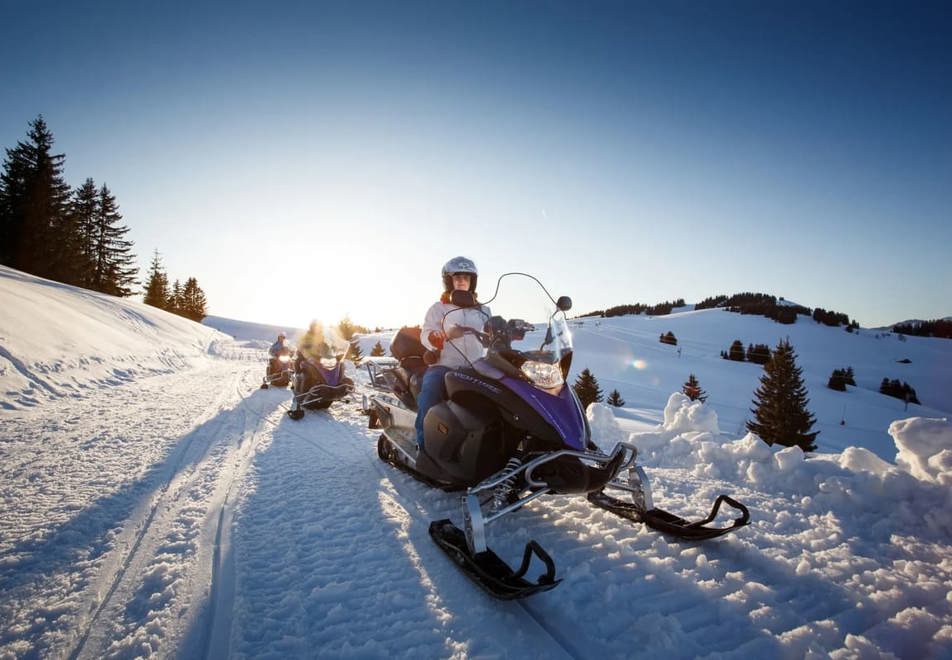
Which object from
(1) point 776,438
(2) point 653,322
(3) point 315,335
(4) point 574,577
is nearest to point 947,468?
(4) point 574,577

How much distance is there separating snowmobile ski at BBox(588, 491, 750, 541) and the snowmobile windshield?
1.15 m

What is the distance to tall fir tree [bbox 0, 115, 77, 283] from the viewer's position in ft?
88.0

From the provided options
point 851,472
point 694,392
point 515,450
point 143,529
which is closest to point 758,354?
point 694,392

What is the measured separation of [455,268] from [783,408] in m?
24.8

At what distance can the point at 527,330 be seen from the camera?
320 centimetres

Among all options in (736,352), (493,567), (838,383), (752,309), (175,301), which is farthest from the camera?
(752,309)

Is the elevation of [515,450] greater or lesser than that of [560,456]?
lesser

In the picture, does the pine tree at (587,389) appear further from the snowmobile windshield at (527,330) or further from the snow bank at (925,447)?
the snowmobile windshield at (527,330)

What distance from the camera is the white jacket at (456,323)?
3.90 m

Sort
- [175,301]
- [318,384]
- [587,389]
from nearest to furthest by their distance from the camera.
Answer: [318,384] → [587,389] → [175,301]

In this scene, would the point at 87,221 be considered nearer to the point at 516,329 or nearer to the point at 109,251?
the point at 109,251

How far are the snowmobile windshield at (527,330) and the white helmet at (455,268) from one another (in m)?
0.54

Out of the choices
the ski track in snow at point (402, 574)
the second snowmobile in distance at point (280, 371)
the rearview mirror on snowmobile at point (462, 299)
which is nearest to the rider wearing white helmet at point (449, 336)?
the rearview mirror on snowmobile at point (462, 299)

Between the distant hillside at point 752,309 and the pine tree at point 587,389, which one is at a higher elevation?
the distant hillside at point 752,309
